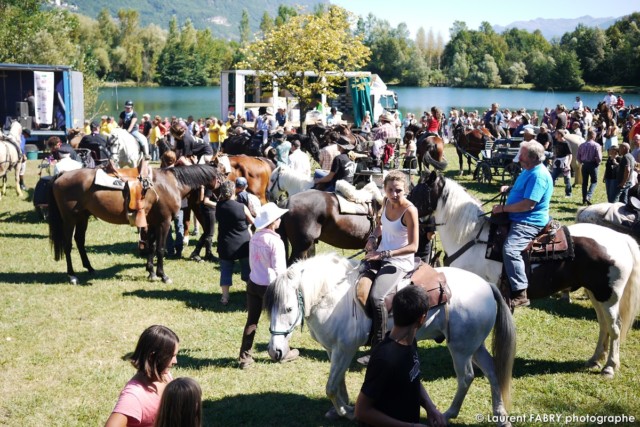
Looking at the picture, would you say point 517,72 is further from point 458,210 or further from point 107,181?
point 458,210

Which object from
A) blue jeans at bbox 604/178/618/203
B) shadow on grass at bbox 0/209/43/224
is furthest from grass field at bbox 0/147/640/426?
blue jeans at bbox 604/178/618/203

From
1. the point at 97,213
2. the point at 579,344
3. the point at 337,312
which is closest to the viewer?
the point at 337,312

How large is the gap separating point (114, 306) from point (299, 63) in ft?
60.6

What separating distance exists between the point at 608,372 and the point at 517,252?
165 centimetres

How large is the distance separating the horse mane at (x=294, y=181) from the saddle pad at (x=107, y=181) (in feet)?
9.95

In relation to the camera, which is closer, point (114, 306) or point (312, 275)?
point (312, 275)

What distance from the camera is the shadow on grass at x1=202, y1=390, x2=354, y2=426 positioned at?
5.34 m

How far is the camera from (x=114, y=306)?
8406 millimetres

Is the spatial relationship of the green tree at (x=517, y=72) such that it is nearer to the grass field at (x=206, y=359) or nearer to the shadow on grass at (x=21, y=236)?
the shadow on grass at (x=21, y=236)

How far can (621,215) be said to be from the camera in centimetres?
830

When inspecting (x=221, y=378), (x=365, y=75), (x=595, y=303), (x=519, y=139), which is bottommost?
(x=221, y=378)

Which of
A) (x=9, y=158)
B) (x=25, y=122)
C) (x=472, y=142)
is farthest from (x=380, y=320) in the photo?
(x=25, y=122)

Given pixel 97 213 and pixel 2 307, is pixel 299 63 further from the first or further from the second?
pixel 2 307

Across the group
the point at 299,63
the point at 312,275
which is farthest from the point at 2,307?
the point at 299,63
